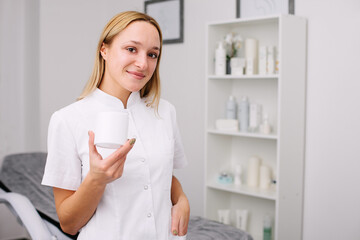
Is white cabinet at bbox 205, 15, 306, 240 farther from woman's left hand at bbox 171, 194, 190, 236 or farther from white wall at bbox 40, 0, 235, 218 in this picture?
woman's left hand at bbox 171, 194, 190, 236

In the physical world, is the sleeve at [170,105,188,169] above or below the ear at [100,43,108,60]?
below

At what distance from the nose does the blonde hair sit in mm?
86

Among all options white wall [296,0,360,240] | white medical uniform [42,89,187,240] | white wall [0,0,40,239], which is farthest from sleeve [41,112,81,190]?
white wall [0,0,40,239]

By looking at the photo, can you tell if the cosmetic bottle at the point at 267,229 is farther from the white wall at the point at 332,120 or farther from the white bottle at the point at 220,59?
the white bottle at the point at 220,59

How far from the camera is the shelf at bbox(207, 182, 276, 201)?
7.67ft

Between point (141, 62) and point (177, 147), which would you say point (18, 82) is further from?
point (141, 62)

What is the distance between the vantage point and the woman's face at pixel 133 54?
97 cm

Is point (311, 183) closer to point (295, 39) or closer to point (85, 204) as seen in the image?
point (295, 39)

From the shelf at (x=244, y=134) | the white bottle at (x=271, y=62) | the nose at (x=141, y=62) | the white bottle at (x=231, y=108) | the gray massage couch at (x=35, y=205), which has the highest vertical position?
the white bottle at (x=271, y=62)

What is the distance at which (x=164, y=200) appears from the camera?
106cm

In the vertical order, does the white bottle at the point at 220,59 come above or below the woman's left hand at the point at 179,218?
above

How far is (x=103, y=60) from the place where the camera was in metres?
1.05

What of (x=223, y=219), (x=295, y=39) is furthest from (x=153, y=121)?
(x=223, y=219)

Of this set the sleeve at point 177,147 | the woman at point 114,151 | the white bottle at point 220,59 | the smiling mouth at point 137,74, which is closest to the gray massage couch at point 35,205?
the sleeve at point 177,147
